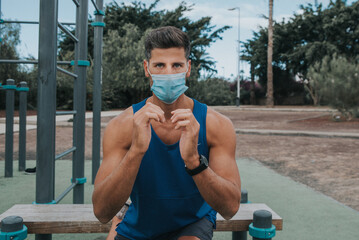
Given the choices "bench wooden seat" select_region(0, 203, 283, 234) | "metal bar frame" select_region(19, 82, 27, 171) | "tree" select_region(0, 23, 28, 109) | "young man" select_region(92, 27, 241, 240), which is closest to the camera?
"young man" select_region(92, 27, 241, 240)

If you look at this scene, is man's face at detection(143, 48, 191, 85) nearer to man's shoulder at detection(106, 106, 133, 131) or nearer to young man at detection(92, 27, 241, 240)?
young man at detection(92, 27, 241, 240)

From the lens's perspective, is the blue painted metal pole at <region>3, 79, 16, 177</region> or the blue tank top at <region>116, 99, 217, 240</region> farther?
the blue painted metal pole at <region>3, 79, 16, 177</region>

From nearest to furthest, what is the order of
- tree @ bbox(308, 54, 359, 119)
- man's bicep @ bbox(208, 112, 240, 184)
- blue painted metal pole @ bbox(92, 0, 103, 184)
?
man's bicep @ bbox(208, 112, 240, 184) → blue painted metal pole @ bbox(92, 0, 103, 184) → tree @ bbox(308, 54, 359, 119)

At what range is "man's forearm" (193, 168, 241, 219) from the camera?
138 centimetres

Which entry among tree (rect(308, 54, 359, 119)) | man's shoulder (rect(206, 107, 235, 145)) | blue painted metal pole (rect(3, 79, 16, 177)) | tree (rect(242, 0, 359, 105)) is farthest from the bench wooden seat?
tree (rect(242, 0, 359, 105))

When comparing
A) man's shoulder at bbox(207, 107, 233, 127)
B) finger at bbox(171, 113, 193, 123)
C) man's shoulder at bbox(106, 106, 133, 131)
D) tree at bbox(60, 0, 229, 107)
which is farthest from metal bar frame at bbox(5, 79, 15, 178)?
tree at bbox(60, 0, 229, 107)

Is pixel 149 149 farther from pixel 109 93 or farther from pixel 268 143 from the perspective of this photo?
pixel 109 93

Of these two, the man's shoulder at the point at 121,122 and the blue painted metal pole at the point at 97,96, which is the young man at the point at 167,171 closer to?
the man's shoulder at the point at 121,122

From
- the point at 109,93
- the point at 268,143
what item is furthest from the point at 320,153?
the point at 109,93

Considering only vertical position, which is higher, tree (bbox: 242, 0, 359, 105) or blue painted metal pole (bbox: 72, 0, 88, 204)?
tree (bbox: 242, 0, 359, 105)

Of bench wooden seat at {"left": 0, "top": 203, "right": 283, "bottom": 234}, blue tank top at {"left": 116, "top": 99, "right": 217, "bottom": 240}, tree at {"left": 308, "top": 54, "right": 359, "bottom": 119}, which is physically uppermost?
tree at {"left": 308, "top": 54, "right": 359, "bottom": 119}

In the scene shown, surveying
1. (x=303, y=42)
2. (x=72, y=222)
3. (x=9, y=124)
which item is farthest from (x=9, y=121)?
(x=303, y=42)

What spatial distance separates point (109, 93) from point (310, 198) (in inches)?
776

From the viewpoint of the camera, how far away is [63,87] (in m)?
18.0
